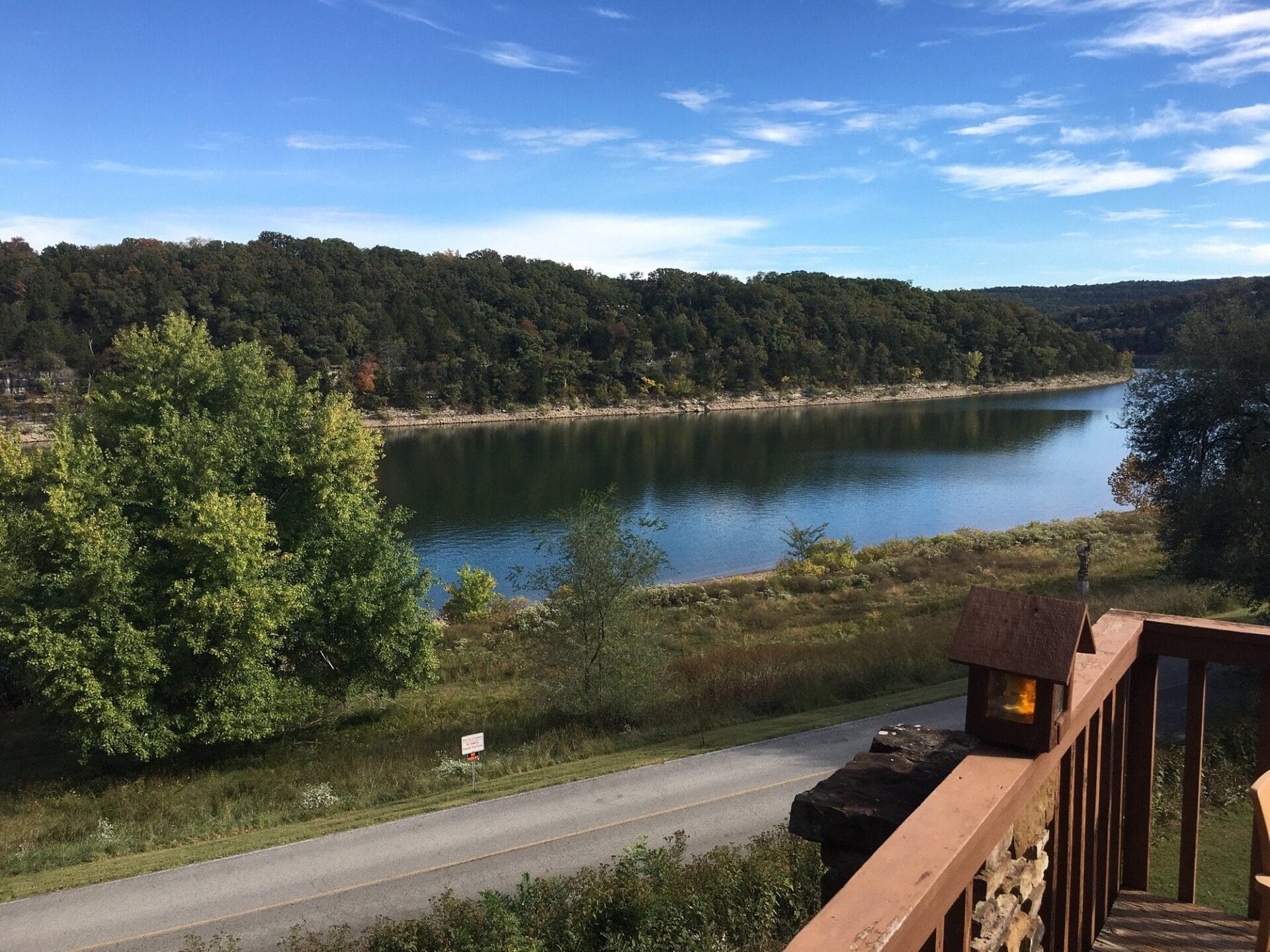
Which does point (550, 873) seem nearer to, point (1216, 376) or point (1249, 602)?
point (1249, 602)

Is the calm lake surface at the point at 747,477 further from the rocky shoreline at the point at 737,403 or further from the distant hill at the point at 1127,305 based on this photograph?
the distant hill at the point at 1127,305

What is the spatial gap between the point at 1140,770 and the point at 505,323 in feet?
356

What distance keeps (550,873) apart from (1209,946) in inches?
257

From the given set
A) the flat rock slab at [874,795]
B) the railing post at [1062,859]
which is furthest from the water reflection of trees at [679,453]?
the railing post at [1062,859]

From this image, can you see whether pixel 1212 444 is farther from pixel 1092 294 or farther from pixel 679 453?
pixel 1092 294

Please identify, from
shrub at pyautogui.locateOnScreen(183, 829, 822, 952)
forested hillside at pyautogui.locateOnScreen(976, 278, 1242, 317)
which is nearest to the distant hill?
forested hillside at pyautogui.locateOnScreen(976, 278, 1242, 317)

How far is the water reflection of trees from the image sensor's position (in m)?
49.2

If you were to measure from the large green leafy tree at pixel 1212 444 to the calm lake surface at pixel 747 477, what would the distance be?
17.2 metres

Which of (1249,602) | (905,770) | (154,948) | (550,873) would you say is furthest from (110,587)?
(1249,602)

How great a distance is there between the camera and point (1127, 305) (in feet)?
466

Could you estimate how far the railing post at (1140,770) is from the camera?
289 centimetres

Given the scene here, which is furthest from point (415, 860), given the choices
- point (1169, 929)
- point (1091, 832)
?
point (1091, 832)

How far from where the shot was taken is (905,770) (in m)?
2.40

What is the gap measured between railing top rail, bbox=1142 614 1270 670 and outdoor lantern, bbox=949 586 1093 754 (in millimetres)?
783
